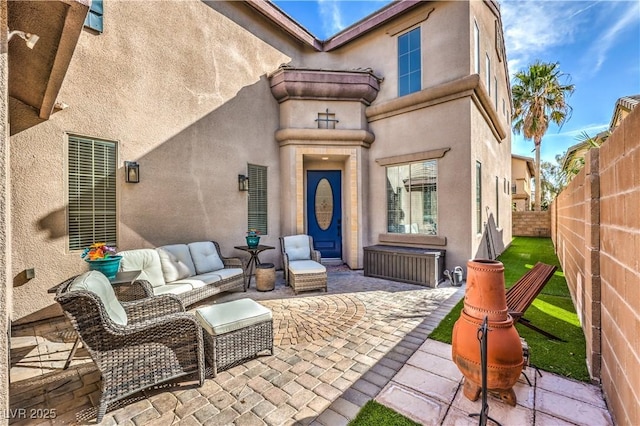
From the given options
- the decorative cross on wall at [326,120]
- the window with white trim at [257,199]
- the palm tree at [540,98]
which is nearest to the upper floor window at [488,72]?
the decorative cross on wall at [326,120]

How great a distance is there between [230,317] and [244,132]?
18.3 ft

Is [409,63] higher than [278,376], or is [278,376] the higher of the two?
[409,63]

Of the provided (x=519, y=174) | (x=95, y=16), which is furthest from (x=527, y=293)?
(x=519, y=174)

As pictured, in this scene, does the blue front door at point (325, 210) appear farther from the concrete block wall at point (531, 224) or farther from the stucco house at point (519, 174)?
the stucco house at point (519, 174)

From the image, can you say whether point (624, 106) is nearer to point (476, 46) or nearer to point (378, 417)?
point (476, 46)

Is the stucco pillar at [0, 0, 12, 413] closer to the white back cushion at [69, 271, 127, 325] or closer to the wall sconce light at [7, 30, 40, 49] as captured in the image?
the white back cushion at [69, 271, 127, 325]

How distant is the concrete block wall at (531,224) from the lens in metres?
16.3

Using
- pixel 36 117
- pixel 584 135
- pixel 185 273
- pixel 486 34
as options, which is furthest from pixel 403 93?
pixel 36 117

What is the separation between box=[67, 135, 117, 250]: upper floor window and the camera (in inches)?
194

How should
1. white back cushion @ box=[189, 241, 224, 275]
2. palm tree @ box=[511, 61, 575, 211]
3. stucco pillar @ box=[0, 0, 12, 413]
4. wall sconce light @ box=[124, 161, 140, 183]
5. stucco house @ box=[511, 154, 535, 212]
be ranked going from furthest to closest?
stucco house @ box=[511, 154, 535, 212], palm tree @ box=[511, 61, 575, 211], white back cushion @ box=[189, 241, 224, 275], wall sconce light @ box=[124, 161, 140, 183], stucco pillar @ box=[0, 0, 12, 413]

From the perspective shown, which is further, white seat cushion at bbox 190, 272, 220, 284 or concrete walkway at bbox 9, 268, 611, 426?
white seat cushion at bbox 190, 272, 220, 284

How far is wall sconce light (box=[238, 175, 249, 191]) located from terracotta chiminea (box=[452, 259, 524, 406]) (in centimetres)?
606

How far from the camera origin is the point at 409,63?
7863 mm

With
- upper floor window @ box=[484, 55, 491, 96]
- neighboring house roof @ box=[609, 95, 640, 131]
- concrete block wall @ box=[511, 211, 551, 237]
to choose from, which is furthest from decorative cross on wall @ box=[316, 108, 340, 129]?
concrete block wall @ box=[511, 211, 551, 237]
